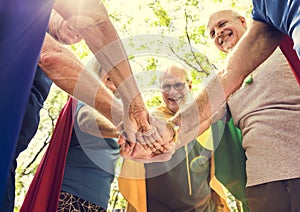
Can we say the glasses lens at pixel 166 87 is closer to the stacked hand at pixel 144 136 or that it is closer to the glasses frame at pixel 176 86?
the glasses frame at pixel 176 86

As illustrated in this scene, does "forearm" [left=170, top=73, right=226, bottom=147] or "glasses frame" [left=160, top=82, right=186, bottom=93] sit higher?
"glasses frame" [left=160, top=82, right=186, bottom=93]

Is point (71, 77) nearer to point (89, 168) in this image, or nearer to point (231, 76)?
point (89, 168)

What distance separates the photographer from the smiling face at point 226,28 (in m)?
2.35

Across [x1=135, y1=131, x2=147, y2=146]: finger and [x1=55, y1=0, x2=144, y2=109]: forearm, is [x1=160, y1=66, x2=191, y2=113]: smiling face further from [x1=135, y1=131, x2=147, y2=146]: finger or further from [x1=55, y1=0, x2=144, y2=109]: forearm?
[x1=55, y1=0, x2=144, y2=109]: forearm

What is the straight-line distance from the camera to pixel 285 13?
43.7 inches

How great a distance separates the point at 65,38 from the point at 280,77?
3.32ft

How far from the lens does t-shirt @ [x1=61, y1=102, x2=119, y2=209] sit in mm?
1931

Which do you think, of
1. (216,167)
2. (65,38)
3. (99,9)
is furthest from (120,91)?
(216,167)

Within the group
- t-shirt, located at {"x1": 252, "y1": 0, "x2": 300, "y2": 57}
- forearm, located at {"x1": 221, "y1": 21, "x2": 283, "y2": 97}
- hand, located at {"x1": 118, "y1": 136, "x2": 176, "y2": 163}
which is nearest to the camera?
t-shirt, located at {"x1": 252, "y1": 0, "x2": 300, "y2": 57}

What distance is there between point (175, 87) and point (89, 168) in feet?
2.76

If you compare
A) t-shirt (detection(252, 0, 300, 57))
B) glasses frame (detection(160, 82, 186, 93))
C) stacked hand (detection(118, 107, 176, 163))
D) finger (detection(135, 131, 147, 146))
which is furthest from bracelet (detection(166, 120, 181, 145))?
t-shirt (detection(252, 0, 300, 57))

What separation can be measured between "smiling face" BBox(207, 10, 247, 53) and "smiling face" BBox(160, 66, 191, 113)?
13.1 inches

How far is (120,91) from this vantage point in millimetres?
1707

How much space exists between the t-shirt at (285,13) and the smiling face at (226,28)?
1035 millimetres
